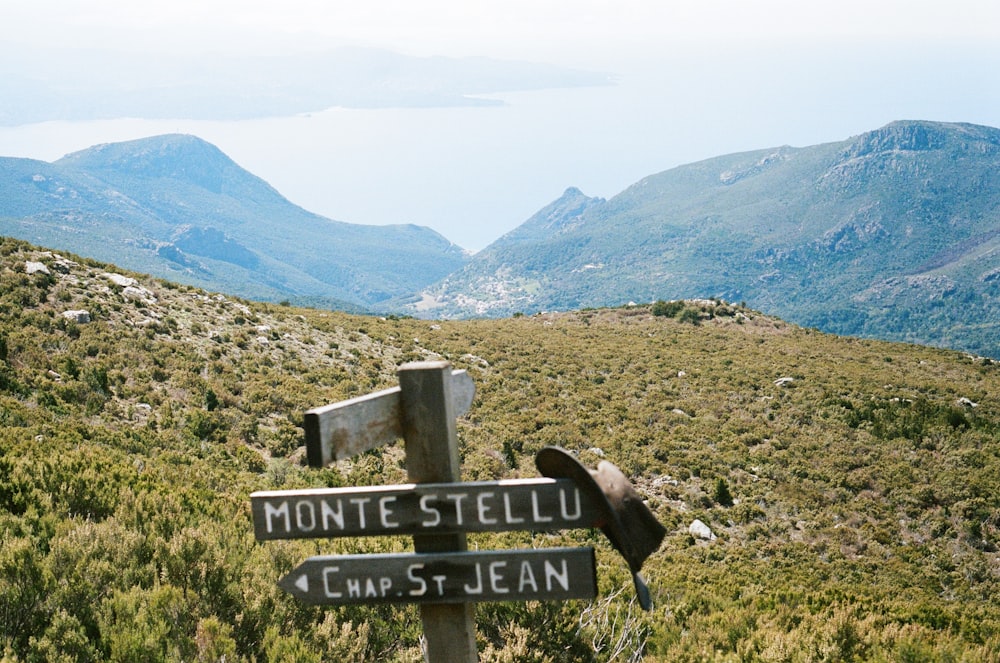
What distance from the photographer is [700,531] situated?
1383cm

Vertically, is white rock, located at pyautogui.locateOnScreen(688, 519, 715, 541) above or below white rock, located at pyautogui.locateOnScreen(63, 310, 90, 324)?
below

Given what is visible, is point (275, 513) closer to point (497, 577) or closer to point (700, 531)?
point (497, 577)

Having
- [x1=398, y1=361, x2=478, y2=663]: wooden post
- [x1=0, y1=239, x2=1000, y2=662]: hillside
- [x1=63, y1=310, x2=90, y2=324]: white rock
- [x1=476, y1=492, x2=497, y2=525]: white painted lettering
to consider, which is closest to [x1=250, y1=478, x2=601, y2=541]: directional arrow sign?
[x1=476, y1=492, x2=497, y2=525]: white painted lettering

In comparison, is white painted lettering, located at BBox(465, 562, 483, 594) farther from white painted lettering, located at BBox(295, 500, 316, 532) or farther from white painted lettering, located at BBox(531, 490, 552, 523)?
white painted lettering, located at BBox(295, 500, 316, 532)

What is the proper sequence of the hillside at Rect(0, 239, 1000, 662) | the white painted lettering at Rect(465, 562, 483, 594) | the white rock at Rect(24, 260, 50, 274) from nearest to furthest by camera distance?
the white painted lettering at Rect(465, 562, 483, 594) < the hillside at Rect(0, 239, 1000, 662) < the white rock at Rect(24, 260, 50, 274)

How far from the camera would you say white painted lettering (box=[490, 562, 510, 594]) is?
11.2 feet

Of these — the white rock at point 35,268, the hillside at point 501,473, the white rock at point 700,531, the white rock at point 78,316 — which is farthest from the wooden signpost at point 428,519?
the white rock at point 35,268

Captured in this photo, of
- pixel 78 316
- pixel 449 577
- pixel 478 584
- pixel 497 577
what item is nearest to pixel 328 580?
pixel 449 577

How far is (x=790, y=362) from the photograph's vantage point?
2964cm

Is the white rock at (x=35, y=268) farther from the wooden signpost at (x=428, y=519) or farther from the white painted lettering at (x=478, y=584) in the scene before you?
the white painted lettering at (x=478, y=584)

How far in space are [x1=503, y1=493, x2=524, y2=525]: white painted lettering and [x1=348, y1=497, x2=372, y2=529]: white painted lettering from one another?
0.69m

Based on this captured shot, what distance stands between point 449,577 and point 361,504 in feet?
1.91

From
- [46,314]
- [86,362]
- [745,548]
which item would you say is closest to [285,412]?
[86,362]

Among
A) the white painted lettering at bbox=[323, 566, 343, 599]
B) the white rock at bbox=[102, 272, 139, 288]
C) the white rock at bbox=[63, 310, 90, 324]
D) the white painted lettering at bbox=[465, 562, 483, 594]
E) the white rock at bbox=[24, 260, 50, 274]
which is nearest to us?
the white painted lettering at bbox=[465, 562, 483, 594]
